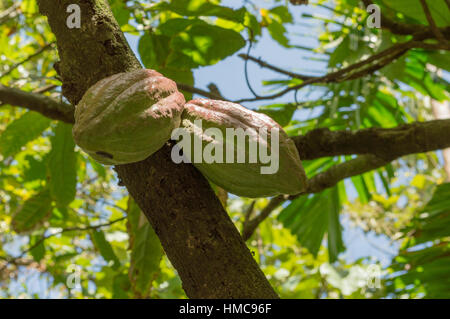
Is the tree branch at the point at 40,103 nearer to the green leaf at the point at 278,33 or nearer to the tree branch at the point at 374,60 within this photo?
the tree branch at the point at 374,60

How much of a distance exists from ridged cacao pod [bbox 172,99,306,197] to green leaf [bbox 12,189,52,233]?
1.46 meters

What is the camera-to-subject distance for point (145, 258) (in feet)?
5.49

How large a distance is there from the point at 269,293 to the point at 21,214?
1.76 m

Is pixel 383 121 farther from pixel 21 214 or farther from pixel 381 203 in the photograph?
pixel 381 203

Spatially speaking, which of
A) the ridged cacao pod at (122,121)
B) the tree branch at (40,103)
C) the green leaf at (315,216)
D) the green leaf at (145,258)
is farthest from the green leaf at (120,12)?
the green leaf at (315,216)

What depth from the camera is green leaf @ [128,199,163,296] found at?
1.66 meters

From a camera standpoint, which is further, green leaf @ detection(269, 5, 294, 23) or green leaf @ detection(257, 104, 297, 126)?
green leaf @ detection(269, 5, 294, 23)

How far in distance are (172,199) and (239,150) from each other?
7.0 inches

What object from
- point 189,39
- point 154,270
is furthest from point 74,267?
point 189,39

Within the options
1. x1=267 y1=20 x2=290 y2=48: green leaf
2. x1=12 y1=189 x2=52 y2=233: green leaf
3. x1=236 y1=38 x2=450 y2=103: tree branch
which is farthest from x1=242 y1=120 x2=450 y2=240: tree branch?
x1=12 y1=189 x2=52 y2=233: green leaf

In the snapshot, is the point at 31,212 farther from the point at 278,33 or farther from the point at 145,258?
the point at 278,33

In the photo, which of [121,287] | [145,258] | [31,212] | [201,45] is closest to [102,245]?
[121,287]

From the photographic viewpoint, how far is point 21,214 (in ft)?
7.40

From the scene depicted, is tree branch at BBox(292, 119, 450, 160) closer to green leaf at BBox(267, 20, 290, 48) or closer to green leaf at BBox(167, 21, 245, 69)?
green leaf at BBox(167, 21, 245, 69)
